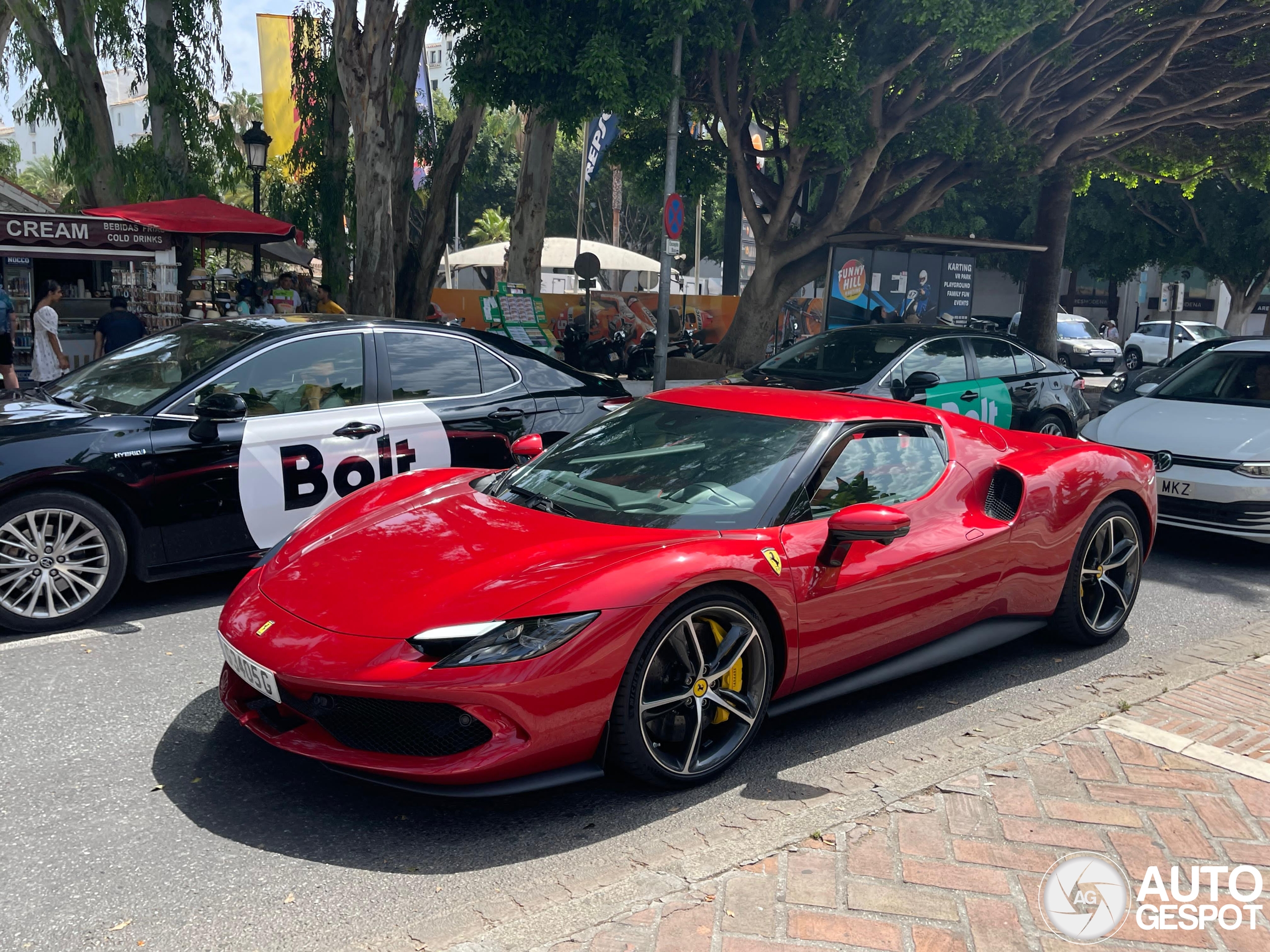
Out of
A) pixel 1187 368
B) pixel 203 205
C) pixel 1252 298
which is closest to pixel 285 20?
pixel 203 205

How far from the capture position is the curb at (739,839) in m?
2.85

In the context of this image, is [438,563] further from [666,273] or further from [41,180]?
[41,180]

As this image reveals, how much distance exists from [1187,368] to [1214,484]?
1.99 metres

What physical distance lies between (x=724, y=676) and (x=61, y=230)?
11.7m

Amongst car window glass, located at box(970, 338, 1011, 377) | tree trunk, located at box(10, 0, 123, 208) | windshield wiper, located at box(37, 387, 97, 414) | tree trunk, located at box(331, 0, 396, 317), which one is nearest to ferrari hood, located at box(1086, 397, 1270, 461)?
car window glass, located at box(970, 338, 1011, 377)

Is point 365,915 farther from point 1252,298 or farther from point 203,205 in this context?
point 1252,298

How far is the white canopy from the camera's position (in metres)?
29.6

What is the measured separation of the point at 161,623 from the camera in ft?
17.9

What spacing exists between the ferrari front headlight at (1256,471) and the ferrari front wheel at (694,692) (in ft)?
16.0

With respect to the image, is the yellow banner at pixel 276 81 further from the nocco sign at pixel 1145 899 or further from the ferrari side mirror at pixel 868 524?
the nocco sign at pixel 1145 899

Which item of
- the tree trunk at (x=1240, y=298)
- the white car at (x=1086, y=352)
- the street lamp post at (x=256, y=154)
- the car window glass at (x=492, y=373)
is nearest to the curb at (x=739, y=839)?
the car window glass at (x=492, y=373)

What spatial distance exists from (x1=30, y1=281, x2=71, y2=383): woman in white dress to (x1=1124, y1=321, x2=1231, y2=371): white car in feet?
91.4

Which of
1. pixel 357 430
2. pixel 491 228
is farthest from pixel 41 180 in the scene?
pixel 357 430

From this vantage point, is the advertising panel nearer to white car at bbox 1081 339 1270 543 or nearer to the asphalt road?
white car at bbox 1081 339 1270 543
